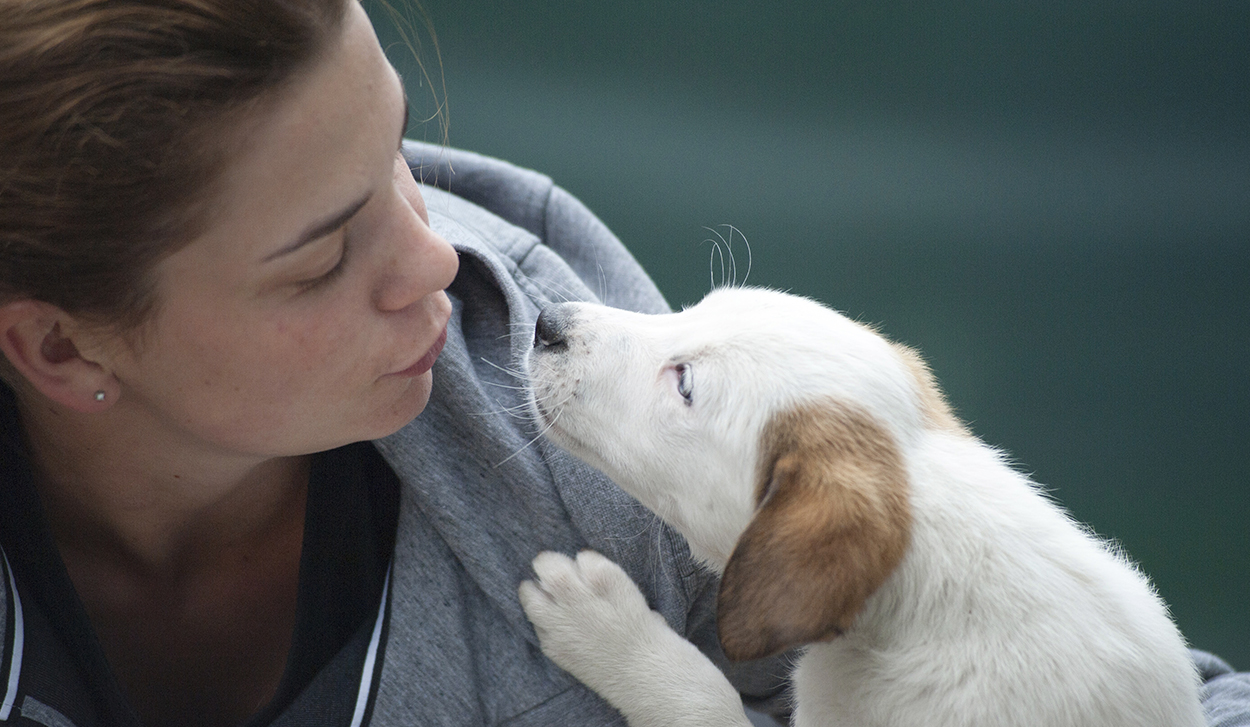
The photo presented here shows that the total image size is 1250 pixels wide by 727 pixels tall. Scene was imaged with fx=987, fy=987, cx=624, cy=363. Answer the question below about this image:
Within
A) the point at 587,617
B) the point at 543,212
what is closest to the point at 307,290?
the point at 587,617

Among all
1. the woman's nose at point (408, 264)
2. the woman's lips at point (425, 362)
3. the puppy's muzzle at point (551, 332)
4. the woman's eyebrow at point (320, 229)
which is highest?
the woman's eyebrow at point (320, 229)

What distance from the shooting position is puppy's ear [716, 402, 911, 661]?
3.29 ft

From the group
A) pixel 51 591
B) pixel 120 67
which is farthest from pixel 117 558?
pixel 120 67

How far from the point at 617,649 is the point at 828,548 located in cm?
37

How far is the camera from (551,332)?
1238mm

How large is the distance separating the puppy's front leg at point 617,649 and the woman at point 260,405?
0.03 meters

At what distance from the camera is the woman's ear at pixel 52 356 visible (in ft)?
2.94

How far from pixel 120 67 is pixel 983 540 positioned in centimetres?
97

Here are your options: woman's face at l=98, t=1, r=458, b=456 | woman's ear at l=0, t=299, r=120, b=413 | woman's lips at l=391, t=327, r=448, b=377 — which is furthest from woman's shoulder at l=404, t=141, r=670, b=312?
woman's ear at l=0, t=299, r=120, b=413

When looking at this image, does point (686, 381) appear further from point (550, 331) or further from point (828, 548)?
point (828, 548)

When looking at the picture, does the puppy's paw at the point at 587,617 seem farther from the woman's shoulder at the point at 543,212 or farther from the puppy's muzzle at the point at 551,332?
the woman's shoulder at the point at 543,212

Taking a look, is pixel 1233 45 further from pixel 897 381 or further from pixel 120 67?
pixel 120 67

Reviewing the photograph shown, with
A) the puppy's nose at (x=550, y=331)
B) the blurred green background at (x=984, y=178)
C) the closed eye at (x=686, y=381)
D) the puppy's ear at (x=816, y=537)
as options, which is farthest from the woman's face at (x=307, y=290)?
the blurred green background at (x=984, y=178)

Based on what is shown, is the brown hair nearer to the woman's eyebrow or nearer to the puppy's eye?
the woman's eyebrow
